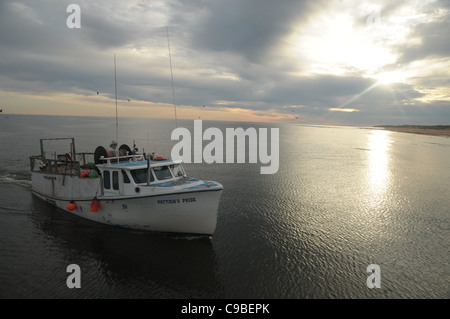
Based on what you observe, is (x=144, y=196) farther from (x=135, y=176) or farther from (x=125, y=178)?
(x=125, y=178)

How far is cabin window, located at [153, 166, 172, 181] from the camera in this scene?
1474 cm

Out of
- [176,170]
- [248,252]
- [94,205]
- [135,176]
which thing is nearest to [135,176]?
[135,176]

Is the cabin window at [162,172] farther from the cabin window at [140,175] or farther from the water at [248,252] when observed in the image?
the water at [248,252]

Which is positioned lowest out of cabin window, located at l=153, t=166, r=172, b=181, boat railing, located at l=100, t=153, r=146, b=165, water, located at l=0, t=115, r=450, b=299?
water, located at l=0, t=115, r=450, b=299

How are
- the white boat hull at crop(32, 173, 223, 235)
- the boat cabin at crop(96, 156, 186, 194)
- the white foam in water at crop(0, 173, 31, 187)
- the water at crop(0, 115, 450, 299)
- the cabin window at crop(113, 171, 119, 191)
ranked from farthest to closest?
1. the white foam in water at crop(0, 173, 31, 187)
2. the cabin window at crop(113, 171, 119, 191)
3. the boat cabin at crop(96, 156, 186, 194)
4. the white boat hull at crop(32, 173, 223, 235)
5. the water at crop(0, 115, 450, 299)

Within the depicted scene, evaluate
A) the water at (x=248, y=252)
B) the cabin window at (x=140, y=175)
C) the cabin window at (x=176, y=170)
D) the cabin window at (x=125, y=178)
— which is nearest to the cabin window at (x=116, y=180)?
A: the cabin window at (x=125, y=178)

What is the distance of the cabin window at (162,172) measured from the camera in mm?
14738

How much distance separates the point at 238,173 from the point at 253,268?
22.9 metres

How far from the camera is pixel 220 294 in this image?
1055 centimetres

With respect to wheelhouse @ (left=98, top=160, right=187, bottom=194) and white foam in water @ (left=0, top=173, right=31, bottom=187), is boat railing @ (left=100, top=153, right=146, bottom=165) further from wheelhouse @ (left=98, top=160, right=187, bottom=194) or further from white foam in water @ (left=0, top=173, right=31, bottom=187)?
white foam in water @ (left=0, top=173, right=31, bottom=187)

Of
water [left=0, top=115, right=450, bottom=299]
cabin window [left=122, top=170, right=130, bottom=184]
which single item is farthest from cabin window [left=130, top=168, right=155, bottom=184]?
water [left=0, top=115, right=450, bottom=299]

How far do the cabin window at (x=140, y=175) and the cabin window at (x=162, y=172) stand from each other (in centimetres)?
43

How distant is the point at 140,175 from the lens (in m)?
14.4
